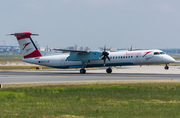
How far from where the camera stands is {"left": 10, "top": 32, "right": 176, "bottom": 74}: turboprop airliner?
150 feet

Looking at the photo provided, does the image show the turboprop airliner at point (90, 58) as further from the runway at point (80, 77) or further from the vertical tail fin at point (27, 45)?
the runway at point (80, 77)

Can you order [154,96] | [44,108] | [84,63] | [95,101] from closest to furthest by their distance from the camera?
[44,108], [95,101], [154,96], [84,63]

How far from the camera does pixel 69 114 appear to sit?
13734 mm

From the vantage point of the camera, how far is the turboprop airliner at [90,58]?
4566 centimetres

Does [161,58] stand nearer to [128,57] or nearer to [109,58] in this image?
[128,57]

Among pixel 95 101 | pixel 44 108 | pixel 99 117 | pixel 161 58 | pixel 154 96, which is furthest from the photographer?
pixel 161 58

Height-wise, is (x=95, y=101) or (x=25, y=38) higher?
(x=25, y=38)

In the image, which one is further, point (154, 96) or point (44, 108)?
point (154, 96)

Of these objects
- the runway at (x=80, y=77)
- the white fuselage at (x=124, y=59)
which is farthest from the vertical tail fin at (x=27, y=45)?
the runway at (x=80, y=77)

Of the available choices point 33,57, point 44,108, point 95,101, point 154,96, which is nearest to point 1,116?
point 44,108

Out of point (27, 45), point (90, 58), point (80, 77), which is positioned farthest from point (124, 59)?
point (27, 45)

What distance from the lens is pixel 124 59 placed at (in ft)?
153

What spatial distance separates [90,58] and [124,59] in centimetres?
642

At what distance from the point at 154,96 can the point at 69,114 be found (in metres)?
9.40
